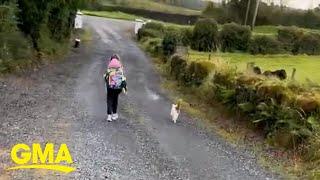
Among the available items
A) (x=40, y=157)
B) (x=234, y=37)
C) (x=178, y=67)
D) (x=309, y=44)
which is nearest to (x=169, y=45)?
(x=178, y=67)

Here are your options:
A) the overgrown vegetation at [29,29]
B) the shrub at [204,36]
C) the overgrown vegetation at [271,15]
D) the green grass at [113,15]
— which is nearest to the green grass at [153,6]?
the green grass at [113,15]

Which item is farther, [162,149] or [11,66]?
[11,66]

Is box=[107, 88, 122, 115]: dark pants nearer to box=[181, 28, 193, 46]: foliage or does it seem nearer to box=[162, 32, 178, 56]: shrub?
box=[162, 32, 178, 56]: shrub

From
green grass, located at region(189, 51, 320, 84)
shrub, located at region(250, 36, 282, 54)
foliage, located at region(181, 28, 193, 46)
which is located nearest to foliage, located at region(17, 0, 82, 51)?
green grass, located at region(189, 51, 320, 84)

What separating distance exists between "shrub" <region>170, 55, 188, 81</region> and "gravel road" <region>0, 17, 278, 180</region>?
1.48 meters

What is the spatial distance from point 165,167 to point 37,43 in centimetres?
1766

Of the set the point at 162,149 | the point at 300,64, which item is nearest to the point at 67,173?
the point at 162,149

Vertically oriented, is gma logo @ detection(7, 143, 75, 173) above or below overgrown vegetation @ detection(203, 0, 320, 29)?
above

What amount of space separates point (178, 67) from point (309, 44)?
2313 cm

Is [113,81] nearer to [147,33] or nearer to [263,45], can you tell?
[263,45]

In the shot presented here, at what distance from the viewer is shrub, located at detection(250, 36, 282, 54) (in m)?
42.0

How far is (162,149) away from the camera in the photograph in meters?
12.8

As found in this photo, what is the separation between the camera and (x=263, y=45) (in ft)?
138

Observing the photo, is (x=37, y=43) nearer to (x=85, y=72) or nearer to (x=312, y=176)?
(x=85, y=72)
